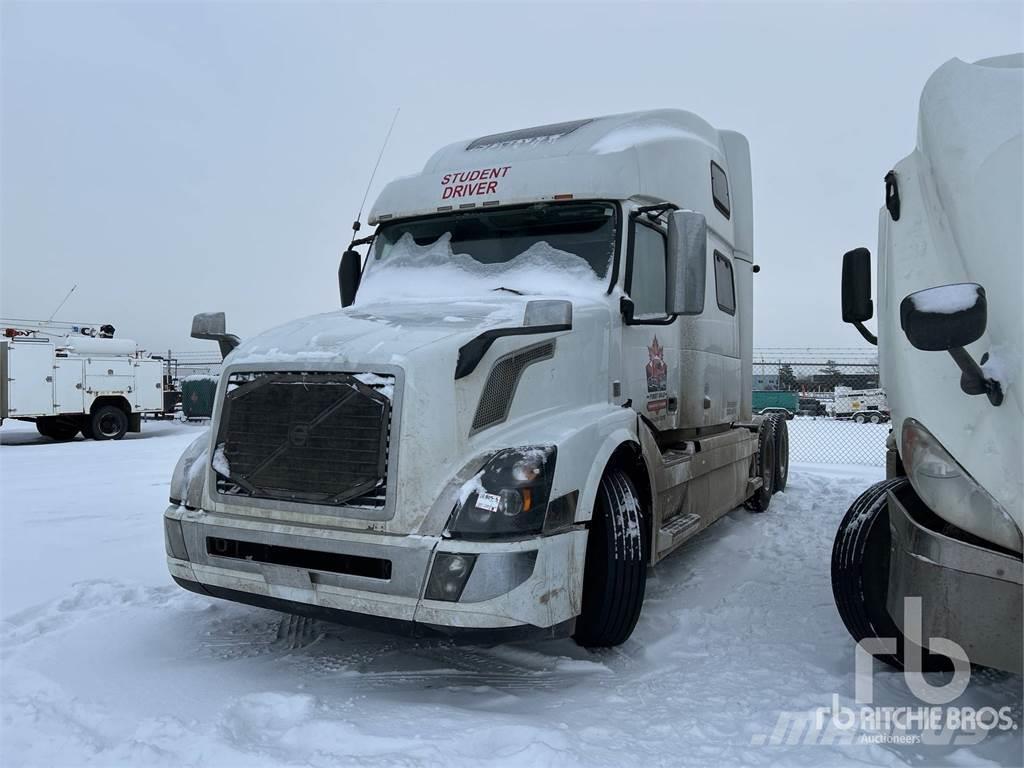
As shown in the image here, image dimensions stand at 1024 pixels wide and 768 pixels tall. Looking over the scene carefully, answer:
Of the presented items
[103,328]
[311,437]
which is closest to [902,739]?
[311,437]

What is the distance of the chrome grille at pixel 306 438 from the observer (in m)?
3.23

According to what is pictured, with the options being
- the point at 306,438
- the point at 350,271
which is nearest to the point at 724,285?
the point at 350,271

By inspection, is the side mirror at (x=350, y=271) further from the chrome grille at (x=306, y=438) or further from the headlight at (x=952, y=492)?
the headlight at (x=952, y=492)

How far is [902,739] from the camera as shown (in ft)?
9.75

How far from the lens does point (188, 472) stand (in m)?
3.82

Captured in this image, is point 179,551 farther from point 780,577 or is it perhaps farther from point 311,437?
point 780,577

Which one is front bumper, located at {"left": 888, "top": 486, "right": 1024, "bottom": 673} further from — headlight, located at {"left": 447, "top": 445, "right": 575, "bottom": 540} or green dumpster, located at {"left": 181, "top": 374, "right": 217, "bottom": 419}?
green dumpster, located at {"left": 181, "top": 374, "right": 217, "bottom": 419}

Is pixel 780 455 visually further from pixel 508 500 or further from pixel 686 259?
pixel 508 500

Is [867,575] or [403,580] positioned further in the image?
[867,575]

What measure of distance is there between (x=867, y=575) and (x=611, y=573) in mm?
1274

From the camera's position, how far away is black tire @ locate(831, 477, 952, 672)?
354 centimetres

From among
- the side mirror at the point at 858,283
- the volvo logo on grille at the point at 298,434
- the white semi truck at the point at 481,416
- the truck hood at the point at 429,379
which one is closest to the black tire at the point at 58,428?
the white semi truck at the point at 481,416

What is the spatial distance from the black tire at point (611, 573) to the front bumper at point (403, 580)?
0.36 metres

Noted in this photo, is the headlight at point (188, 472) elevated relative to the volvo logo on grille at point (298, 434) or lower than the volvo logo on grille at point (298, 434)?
lower
